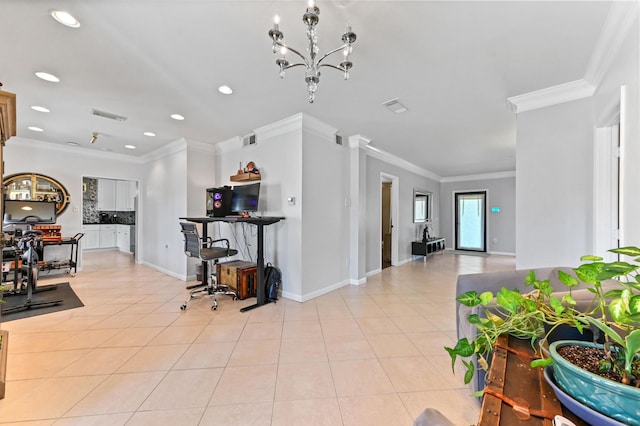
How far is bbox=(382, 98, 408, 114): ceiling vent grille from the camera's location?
3049mm

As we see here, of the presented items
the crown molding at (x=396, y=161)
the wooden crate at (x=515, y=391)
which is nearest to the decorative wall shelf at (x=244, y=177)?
the crown molding at (x=396, y=161)

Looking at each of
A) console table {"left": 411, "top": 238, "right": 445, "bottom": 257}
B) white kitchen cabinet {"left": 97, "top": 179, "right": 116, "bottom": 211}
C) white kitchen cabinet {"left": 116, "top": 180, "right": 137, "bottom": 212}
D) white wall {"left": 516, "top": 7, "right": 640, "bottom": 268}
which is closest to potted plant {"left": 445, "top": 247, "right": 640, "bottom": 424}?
white wall {"left": 516, "top": 7, "right": 640, "bottom": 268}

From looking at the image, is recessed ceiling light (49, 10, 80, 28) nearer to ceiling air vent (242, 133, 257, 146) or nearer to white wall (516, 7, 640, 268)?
ceiling air vent (242, 133, 257, 146)

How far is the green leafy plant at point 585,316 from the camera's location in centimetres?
59

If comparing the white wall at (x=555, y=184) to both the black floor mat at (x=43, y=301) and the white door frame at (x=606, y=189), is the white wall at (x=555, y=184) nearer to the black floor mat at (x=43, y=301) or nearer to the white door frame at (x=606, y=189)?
the white door frame at (x=606, y=189)

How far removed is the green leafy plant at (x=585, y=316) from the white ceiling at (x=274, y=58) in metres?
1.74

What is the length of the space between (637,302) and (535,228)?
9.02ft

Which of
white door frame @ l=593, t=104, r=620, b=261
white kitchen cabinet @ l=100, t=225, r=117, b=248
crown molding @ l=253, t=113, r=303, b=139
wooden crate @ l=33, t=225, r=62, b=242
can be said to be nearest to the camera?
white door frame @ l=593, t=104, r=620, b=261

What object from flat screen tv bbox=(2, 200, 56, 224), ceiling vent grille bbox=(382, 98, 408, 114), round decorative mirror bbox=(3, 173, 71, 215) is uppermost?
ceiling vent grille bbox=(382, 98, 408, 114)

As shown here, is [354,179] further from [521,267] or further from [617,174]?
[617,174]

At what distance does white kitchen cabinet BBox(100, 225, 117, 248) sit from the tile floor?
595cm

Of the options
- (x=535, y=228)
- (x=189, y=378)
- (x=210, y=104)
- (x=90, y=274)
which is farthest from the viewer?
(x=90, y=274)

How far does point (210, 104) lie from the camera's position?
124 inches

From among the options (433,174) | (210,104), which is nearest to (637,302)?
(210,104)
